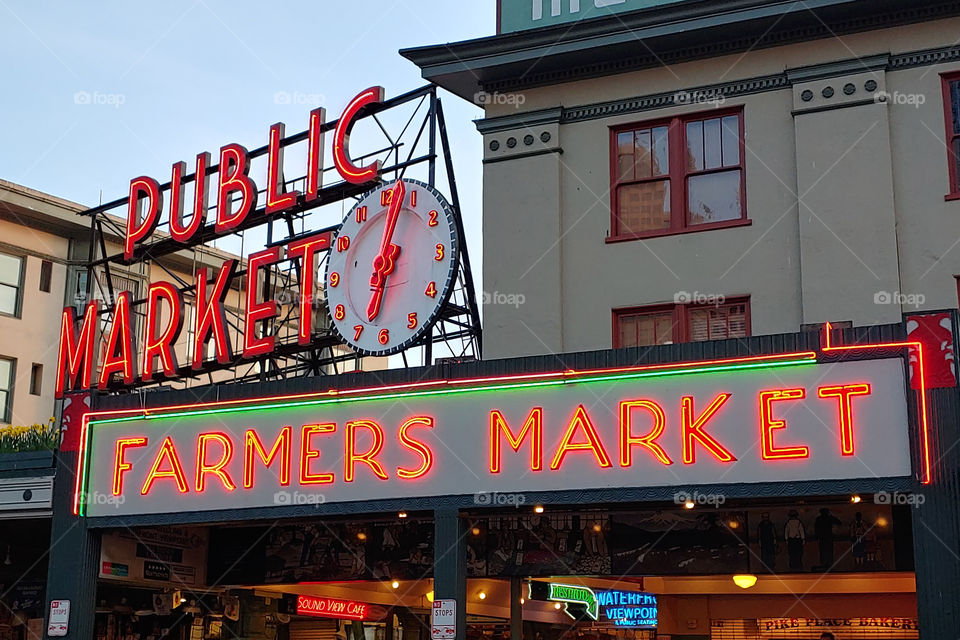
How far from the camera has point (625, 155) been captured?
2169 centimetres

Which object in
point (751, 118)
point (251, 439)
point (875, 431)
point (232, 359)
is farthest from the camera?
point (232, 359)

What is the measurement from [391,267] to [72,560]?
8347 millimetres

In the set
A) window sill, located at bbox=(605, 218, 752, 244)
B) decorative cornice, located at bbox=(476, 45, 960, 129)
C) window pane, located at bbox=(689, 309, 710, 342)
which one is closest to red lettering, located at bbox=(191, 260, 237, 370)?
decorative cornice, located at bbox=(476, 45, 960, 129)

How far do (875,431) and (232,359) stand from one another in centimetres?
1615

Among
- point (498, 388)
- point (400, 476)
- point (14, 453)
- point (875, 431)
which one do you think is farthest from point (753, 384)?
point (14, 453)

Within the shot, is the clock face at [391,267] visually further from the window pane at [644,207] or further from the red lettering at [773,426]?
the red lettering at [773,426]

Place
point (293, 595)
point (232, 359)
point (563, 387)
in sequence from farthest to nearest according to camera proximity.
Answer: point (232, 359), point (293, 595), point (563, 387)

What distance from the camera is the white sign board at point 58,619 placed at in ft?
61.6

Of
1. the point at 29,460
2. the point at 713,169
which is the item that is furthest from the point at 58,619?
the point at 713,169

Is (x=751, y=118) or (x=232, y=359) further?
(x=232, y=359)

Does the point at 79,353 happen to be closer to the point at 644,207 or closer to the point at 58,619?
the point at 58,619

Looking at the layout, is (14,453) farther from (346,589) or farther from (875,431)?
(875,431)

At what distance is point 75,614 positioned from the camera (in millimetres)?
18812

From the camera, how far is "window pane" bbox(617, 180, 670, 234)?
21172 mm
